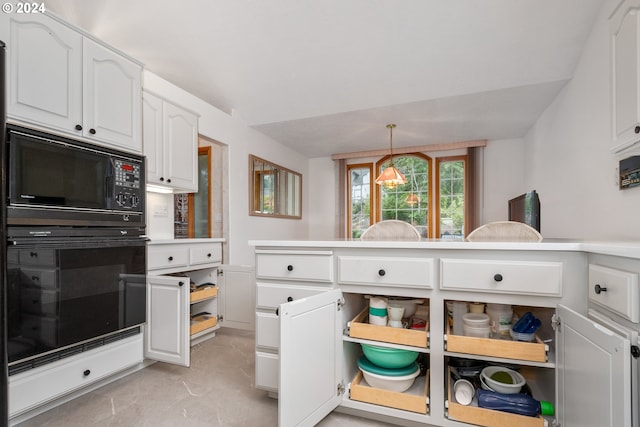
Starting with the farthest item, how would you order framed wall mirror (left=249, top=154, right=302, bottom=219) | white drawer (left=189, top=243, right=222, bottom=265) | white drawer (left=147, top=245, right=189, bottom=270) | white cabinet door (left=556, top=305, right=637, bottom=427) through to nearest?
framed wall mirror (left=249, top=154, right=302, bottom=219)
white drawer (left=189, top=243, right=222, bottom=265)
white drawer (left=147, top=245, right=189, bottom=270)
white cabinet door (left=556, top=305, right=637, bottom=427)

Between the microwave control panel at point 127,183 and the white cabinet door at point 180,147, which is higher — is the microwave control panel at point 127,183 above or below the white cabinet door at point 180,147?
below

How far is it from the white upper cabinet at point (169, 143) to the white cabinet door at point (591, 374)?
8.58 feet

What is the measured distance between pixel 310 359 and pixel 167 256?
162 centimetres

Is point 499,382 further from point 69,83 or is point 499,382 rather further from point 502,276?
point 69,83

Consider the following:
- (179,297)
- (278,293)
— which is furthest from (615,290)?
(179,297)

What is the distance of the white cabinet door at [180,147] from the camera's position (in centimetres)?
256

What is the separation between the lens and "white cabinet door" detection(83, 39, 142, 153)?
5.92 ft

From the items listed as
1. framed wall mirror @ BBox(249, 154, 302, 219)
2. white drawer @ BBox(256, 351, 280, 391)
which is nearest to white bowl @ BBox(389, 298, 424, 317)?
white drawer @ BBox(256, 351, 280, 391)

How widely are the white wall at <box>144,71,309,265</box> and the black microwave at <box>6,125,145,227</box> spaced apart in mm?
806

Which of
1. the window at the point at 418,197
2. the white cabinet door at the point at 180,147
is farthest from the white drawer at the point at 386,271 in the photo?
the window at the point at 418,197

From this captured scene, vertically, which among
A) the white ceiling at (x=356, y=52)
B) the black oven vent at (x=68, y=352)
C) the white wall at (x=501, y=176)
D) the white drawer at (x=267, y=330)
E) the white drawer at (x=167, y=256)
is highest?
the white ceiling at (x=356, y=52)

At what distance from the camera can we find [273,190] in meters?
4.61

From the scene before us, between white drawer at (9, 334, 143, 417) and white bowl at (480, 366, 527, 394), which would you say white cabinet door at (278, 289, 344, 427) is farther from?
white drawer at (9, 334, 143, 417)

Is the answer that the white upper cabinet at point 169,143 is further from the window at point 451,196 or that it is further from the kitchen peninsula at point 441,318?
the window at point 451,196
